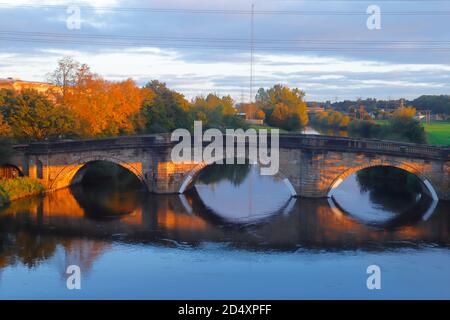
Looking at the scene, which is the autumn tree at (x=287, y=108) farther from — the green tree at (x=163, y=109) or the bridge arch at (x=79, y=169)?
the bridge arch at (x=79, y=169)

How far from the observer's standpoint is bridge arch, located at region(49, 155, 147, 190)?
135 ft

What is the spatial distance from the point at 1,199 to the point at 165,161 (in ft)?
37.8

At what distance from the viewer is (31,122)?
4391 centimetres

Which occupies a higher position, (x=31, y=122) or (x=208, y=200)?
(x=31, y=122)

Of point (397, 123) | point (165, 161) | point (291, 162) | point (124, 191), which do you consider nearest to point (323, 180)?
point (291, 162)

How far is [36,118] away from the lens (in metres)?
43.8

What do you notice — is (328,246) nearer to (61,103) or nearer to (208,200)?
(208,200)

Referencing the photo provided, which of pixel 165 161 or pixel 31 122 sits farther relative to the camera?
pixel 31 122

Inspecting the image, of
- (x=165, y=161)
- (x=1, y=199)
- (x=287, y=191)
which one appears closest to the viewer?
(x=1, y=199)

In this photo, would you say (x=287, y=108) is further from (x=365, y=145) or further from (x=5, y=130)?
(x=5, y=130)

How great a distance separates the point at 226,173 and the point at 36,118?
2050 centimetres

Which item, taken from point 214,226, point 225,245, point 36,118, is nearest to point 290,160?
point 214,226

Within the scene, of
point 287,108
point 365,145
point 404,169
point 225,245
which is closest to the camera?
point 225,245

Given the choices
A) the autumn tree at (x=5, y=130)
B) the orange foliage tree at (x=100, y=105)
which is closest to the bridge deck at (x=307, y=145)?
the autumn tree at (x=5, y=130)
